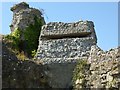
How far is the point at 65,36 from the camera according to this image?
14.7m

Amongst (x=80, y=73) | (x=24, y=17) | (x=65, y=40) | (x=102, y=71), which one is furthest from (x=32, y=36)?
(x=102, y=71)

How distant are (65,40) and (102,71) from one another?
3.48m

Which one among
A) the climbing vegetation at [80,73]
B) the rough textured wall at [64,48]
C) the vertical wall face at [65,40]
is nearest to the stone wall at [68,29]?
the vertical wall face at [65,40]

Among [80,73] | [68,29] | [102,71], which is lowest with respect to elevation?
[80,73]

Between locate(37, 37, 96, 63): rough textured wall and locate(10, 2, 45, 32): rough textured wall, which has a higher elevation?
locate(10, 2, 45, 32): rough textured wall

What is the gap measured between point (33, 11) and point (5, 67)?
726 centimetres

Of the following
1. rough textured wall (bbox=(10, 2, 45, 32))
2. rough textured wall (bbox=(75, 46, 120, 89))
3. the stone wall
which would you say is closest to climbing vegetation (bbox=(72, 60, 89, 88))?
rough textured wall (bbox=(75, 46, 120, 89))

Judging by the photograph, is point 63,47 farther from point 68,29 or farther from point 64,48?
point 68,29

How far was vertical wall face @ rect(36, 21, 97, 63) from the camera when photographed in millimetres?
13609

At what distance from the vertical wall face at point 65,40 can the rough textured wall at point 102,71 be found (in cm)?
188

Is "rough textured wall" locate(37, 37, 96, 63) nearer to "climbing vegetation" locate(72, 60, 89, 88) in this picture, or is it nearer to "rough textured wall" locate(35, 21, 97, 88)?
"rough textured wall" locate(35, 21, 97, 88)

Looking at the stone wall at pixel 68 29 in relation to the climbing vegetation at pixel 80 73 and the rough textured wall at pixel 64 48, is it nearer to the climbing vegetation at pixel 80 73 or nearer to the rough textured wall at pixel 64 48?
the rough textured wall at pixel 64 48

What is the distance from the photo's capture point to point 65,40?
1415cm

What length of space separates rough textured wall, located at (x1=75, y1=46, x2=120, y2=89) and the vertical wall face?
6.16 feet
